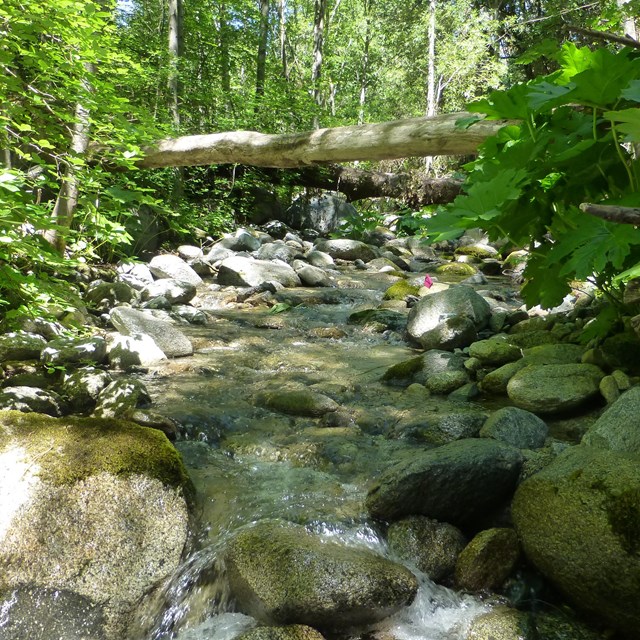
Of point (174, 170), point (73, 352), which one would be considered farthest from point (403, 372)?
point (174, 170)

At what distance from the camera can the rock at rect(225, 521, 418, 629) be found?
2.01 metres

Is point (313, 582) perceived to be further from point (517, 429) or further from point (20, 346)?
point (20, 346)

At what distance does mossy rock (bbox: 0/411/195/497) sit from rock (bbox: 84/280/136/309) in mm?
4116

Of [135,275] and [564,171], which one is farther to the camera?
[135,275]

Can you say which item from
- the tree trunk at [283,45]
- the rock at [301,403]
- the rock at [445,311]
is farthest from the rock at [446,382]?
the tree trunk at [283,45]

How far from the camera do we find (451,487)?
2.54 m

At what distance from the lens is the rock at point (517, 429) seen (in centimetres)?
318

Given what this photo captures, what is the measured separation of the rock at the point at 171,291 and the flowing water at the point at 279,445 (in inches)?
42.7

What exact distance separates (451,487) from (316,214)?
13719mm

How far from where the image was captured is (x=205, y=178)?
1324 centimetres

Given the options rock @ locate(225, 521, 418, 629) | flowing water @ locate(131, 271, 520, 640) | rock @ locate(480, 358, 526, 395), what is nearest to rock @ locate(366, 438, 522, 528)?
flowing water @ locate(131, 271, 520, 640)

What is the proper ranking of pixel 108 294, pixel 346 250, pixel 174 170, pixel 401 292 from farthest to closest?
pixel 346 250
pixel 174 170
pixel 401 292
pixel 108 294

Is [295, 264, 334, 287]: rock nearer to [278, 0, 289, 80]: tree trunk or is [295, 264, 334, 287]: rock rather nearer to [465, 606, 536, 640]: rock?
[465, 606, 536, 640]: rock

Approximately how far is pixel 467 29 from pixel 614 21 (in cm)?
1775
